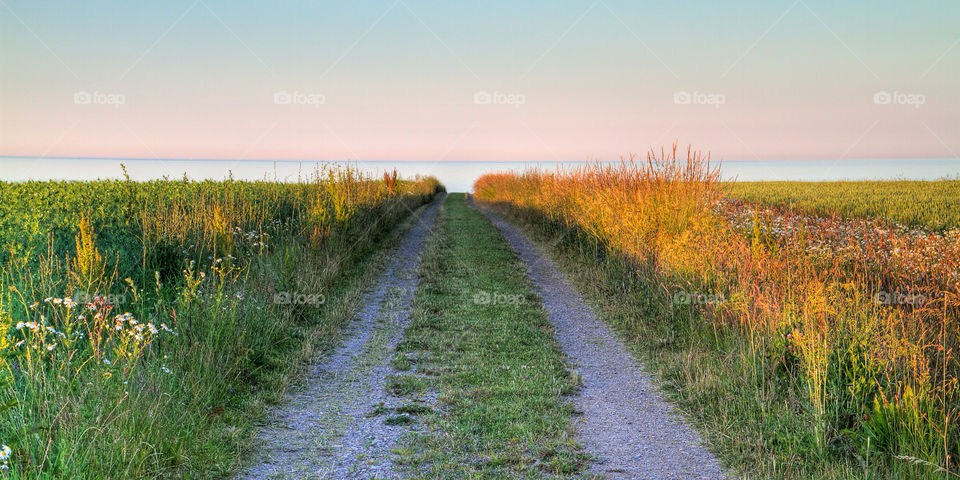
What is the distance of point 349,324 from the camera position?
8.09m

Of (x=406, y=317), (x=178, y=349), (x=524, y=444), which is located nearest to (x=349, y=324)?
(x=406, y=317)

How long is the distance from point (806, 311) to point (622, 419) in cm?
170

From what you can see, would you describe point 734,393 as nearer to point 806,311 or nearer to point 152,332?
point 806,311

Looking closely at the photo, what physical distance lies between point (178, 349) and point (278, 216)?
9.27 metres
